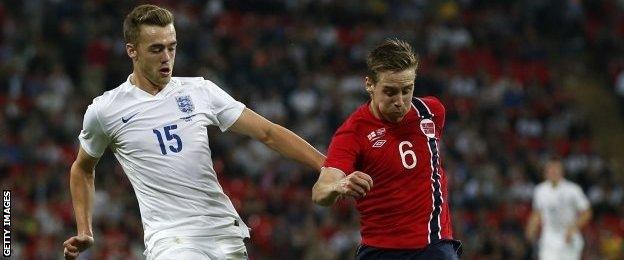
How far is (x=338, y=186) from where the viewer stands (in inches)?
206

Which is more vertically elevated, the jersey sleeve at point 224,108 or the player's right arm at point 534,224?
the jersey sleeve at point 224,108

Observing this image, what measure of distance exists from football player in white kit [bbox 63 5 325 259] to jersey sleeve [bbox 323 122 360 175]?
153mm

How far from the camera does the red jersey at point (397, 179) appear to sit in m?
5.81

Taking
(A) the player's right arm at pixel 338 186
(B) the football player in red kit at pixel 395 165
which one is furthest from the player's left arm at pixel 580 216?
(A) the player's right arm at pixel 338 186

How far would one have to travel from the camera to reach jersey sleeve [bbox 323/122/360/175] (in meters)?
5.65

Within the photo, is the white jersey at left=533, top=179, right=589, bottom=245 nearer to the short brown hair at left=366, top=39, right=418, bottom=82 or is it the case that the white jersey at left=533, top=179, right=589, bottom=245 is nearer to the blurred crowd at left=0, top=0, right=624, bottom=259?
the blurred crowd at left=0, top=0, right=624, bottom=259

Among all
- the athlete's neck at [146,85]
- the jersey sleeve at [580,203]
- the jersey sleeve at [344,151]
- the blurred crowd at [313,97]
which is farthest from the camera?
the blurred crowd at [313,97]

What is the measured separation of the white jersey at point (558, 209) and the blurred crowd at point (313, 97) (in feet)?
7.84

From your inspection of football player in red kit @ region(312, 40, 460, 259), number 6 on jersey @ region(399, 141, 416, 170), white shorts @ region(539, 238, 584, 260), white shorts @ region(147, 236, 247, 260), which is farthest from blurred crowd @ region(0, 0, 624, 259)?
number 6 on jersey @ region(399, 141, 416, 170)

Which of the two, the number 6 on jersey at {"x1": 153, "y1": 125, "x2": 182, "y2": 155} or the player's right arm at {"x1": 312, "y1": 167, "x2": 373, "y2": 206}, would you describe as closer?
the player's right arm at {"x1": 312, "y1": 167, "x2": 373, "y2": 206}

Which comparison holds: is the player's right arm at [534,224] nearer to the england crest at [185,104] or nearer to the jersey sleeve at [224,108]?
the jersey sleeve at [224,108]

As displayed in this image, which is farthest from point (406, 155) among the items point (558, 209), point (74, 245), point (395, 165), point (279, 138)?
point (558, 209)

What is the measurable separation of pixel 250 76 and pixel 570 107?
19.8ft

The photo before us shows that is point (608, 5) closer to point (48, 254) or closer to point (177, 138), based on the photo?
point (48, 254)
